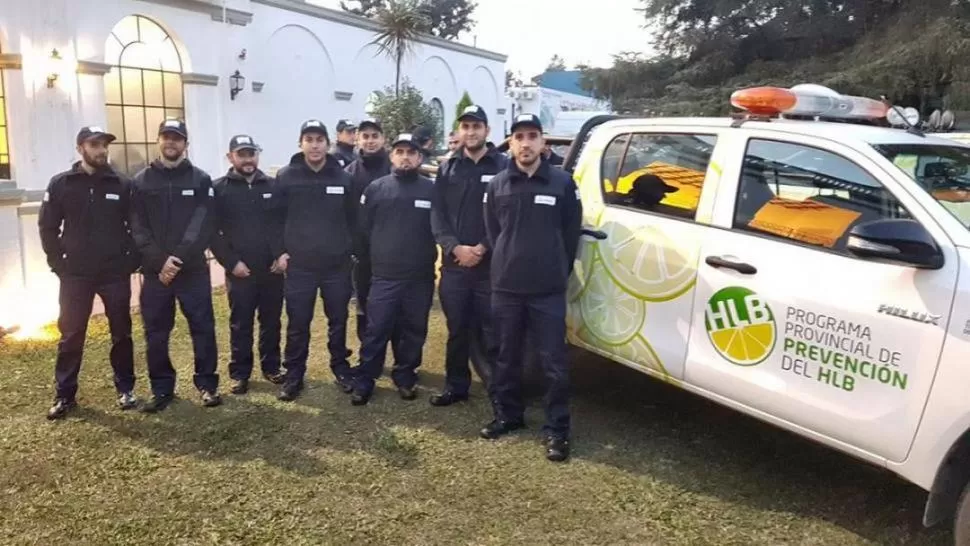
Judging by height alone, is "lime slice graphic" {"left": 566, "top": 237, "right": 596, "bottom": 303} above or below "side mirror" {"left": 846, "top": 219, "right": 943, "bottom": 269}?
below

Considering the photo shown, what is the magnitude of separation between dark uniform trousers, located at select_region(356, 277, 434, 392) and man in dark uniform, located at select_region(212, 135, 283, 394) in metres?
0.72

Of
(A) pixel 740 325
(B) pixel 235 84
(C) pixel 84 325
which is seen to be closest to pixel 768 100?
(A) pixel 740 325

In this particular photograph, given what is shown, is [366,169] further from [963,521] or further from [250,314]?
[963,521]

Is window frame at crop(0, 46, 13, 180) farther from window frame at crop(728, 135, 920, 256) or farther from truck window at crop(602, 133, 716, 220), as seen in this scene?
window frame at crop(728, 135, 920, 256)

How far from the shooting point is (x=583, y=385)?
520cm

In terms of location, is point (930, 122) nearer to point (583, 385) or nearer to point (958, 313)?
point (958, 313)

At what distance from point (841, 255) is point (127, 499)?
329 cm

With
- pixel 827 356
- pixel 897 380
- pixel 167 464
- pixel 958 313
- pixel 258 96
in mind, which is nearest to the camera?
pixel 958 313

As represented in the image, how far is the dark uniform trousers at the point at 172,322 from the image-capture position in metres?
4.69

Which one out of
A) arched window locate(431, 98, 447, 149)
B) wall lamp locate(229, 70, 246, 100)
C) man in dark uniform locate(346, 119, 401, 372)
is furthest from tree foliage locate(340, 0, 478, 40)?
man in dark uniform locate(346, 119, 401, 372)

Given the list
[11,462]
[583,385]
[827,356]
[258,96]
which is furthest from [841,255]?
[258,96]

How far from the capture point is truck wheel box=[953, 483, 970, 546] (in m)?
2.73

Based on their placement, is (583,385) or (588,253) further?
(583,385)

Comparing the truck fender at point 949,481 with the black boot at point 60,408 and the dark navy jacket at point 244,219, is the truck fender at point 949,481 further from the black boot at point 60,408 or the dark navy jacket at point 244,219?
the black boot at point 60,408
